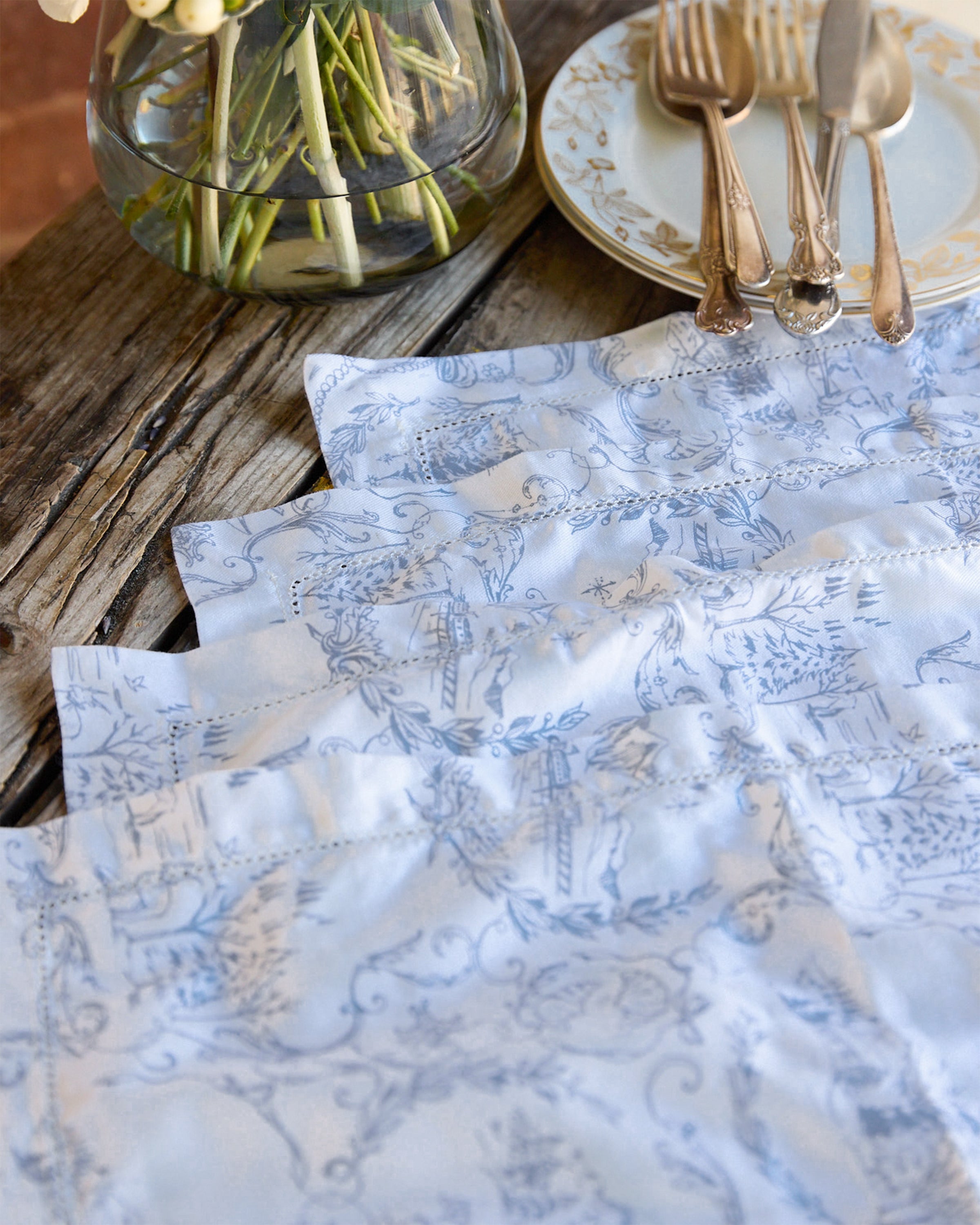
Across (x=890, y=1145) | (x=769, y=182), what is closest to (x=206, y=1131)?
(x=890, y=1145)

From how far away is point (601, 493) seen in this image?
0.46m

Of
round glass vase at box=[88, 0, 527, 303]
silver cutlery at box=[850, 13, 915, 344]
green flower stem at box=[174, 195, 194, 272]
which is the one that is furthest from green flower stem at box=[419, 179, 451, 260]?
silver cutlery at box=[850, 13, 915, 344]

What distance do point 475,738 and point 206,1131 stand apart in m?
0.15

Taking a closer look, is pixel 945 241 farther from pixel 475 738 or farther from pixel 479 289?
pixel 475 738

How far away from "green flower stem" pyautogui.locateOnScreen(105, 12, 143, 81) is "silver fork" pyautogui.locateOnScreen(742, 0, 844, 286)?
12.7 inches

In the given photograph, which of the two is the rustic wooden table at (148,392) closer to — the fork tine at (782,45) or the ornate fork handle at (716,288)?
the ornate fork handle at (716,288)

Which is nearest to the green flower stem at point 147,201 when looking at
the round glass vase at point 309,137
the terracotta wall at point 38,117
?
the round glass vase at point 309,137

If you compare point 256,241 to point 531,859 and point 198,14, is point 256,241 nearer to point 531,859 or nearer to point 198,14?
point 198,14

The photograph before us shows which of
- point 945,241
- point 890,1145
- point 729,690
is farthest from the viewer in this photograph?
point 945,241

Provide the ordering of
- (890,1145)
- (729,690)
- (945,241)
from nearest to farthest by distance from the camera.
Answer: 1. (890,1145)
2. (729,690)
3. (945,241)

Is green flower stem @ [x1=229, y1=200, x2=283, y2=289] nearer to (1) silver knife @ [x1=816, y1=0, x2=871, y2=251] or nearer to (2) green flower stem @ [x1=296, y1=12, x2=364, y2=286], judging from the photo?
(2) green flower stem @ [x1=296, y1=12, x2=364, y2=286]

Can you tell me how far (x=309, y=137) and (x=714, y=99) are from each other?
269mm

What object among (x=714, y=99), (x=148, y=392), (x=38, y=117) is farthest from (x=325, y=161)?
(x=38, y=117)

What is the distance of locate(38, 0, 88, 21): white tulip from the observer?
0.38m
